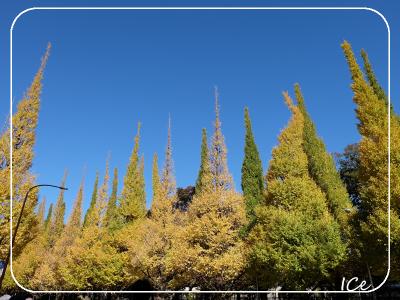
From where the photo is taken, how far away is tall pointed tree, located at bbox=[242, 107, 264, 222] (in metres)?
22.4

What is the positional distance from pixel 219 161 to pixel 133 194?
488 inches

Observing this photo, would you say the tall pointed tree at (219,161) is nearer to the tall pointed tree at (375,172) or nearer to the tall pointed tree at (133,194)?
the tall pointed tree at (375,172)

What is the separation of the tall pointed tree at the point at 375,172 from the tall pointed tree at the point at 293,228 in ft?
5.07

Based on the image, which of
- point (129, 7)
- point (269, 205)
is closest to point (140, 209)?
point (269, 205)

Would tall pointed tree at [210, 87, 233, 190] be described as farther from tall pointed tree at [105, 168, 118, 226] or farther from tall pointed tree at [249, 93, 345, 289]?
tall pointed tree at [105, 168, 118, 226]

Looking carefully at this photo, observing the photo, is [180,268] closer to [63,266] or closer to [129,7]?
[129,7]

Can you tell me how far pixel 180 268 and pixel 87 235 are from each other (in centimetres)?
1313

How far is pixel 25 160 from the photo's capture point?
720 inches

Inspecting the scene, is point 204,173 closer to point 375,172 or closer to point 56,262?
point 375,172

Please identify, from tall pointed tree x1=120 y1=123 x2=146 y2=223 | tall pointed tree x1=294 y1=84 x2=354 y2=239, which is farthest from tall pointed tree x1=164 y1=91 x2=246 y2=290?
tall pointed tree x1=120 y1=123 x2=146 y2=223

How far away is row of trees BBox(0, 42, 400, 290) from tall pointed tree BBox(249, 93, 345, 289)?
44mm

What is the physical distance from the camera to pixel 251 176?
77.1 ft

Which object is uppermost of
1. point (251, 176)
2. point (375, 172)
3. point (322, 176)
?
point (251, 176)

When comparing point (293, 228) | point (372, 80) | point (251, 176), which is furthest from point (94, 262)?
point (372, 80)
